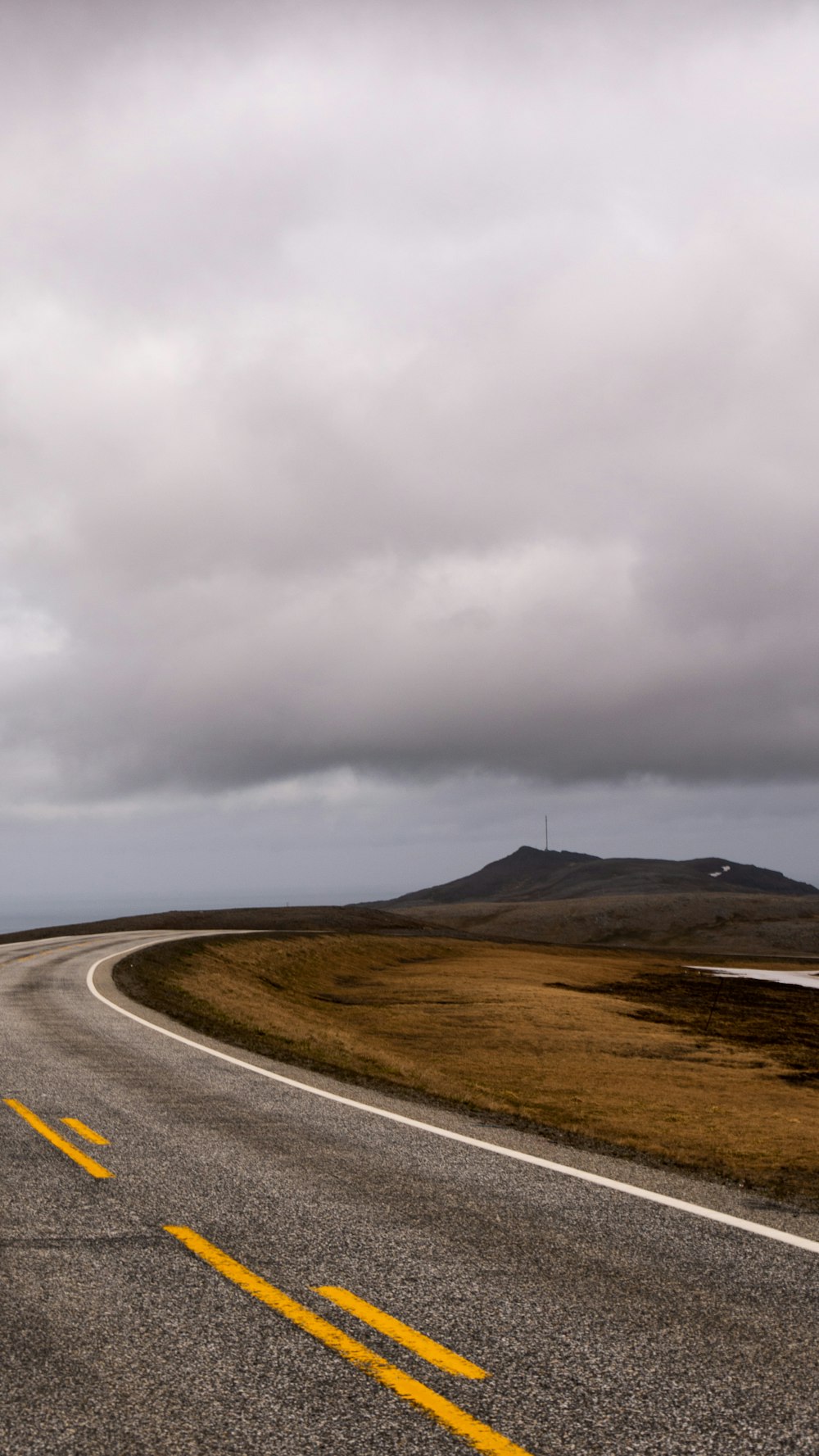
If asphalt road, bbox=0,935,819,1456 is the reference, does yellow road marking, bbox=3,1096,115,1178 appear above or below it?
below

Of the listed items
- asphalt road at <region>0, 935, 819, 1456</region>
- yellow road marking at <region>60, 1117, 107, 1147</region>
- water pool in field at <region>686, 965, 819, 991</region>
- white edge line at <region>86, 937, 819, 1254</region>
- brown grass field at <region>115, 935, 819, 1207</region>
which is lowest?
water pool in field at <region>686, 965, 819, 991</region>

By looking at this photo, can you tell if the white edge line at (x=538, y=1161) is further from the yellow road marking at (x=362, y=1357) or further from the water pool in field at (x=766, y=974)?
the water pool in field at (x=766, y=974)

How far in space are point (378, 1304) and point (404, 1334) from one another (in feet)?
1.52

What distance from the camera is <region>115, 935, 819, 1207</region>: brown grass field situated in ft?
45.7

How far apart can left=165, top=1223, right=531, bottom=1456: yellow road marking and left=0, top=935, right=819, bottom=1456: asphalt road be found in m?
0.02

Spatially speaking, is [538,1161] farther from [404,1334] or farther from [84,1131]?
[84,1131]

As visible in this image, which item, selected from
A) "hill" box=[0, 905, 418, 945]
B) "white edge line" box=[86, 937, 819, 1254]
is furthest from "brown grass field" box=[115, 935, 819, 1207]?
"hill" box=[0, 905, 418, 945]

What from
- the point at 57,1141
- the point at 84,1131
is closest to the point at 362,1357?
the point at 57,1141

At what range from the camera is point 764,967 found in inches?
3182

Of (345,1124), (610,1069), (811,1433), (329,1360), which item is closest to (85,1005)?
(610,1069)

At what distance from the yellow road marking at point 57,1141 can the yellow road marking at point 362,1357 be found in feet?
7.06

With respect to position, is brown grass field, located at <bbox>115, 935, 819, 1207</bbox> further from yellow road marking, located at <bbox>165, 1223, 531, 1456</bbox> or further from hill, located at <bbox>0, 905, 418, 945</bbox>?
hill, located at <bbox>0, 905, 418, 945</bbox>

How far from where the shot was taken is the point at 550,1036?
30453 mm

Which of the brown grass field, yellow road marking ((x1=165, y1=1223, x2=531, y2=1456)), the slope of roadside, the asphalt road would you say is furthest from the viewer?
the slope of roadside
